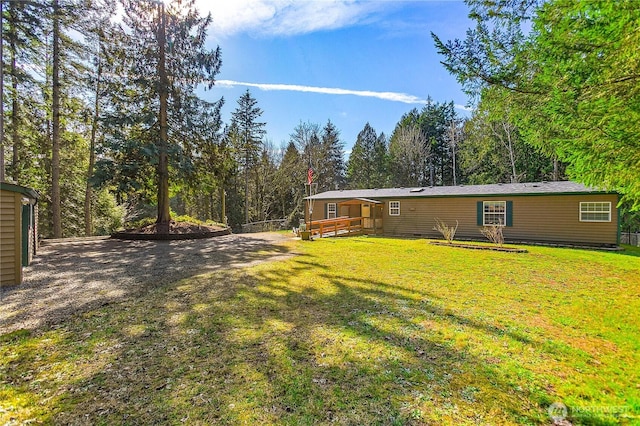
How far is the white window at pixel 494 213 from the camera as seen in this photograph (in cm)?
1370

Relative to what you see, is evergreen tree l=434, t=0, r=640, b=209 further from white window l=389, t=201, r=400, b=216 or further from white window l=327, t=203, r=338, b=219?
white window l=327, t=203, r=338, b=219

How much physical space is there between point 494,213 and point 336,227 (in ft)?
24.7

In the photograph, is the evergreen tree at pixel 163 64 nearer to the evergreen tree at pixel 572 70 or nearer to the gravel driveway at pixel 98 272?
the gravel driveway at pixel 98 272

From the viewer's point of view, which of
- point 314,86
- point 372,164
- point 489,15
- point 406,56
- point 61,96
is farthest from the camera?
point 372,164

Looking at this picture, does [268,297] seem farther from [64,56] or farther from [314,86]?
[314,86]

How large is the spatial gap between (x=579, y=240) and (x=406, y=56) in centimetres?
1026

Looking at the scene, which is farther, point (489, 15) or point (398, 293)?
point (489, 15)

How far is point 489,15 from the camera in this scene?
18.3ft

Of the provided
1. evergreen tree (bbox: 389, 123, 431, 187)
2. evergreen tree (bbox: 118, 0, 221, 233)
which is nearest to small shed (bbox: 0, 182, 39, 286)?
evergreen tree (bbox: 118, 0, 221, 233)

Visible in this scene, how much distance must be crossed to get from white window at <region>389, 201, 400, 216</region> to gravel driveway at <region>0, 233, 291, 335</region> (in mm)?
8422

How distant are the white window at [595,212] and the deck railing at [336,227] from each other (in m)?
9.50

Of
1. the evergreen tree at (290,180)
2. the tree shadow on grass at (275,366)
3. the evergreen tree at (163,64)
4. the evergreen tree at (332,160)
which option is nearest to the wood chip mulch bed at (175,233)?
the evergreen tree at (163,64)

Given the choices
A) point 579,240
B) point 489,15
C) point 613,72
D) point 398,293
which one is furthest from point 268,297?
point 579,240

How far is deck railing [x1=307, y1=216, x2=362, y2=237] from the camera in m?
14.5
